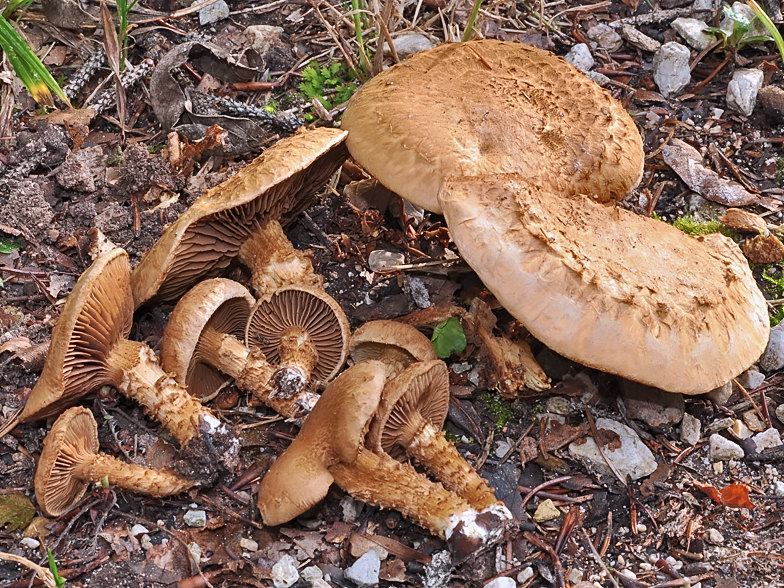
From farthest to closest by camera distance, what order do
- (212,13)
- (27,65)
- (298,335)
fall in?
(212,13), (27,65), (298,335)

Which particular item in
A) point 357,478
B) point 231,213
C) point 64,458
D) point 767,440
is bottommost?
point 767,440

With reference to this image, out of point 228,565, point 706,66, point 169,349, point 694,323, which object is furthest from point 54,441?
point 706,66

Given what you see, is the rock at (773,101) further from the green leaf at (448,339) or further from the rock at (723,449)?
the green leaf at (448,339)

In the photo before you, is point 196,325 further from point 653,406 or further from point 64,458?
point 653,406

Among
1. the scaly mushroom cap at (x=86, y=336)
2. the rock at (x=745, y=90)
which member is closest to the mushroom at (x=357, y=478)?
the scaly mushroom cap at (x=86, y=336)

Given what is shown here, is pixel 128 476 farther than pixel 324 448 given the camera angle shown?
Yes

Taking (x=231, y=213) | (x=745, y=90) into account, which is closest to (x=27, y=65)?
(x=231, y=213)

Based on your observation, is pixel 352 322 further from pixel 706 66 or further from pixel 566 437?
pixel 706 66
